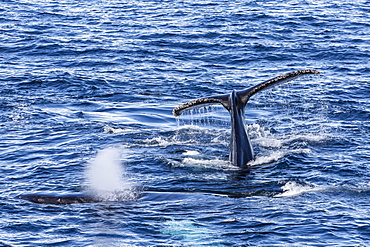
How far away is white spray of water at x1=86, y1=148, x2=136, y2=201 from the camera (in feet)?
48.8

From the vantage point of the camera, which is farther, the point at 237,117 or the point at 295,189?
the point at 237,117

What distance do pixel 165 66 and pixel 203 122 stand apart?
6.35 m

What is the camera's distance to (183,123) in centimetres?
2139

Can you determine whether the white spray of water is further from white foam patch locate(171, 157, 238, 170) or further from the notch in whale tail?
the notch in whale tail

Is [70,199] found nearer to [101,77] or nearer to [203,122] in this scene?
[203,122]

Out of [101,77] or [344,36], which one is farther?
[344,36]

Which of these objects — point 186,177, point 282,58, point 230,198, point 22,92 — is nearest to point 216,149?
point 186,177

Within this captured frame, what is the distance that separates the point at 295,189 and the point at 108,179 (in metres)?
4.35

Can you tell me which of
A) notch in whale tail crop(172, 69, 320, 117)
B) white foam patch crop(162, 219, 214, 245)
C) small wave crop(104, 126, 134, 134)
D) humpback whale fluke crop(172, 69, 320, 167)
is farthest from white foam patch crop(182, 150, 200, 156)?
white foam patch crop(162, 219, 214, 245)

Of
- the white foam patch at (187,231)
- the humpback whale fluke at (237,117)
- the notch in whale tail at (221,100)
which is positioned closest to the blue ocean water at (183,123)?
the white foam patch at (187,231)

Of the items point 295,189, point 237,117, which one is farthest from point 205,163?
point 295,189

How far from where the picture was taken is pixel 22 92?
2438 cm

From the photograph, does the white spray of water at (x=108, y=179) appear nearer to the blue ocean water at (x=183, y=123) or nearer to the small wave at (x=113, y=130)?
the blue ocean water at (x=183, y=123)

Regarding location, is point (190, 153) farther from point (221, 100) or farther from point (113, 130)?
point (113, 130)
